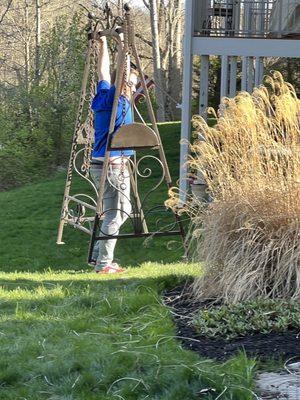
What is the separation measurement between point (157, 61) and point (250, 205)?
23.0m

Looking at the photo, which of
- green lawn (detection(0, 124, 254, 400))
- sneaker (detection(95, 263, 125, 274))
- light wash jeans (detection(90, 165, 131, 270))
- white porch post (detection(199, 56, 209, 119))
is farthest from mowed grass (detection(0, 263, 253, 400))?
white porch post (detection(199, 56, 209, 119))

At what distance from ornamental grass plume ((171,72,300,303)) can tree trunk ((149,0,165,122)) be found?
21.0 m

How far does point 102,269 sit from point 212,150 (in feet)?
6.56

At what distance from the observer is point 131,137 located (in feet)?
22.5

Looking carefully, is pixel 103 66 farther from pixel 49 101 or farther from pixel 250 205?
pixel 49 101

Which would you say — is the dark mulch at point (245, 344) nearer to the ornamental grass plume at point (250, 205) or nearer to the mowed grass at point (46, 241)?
the ornamental grass plume at point (250, 205)

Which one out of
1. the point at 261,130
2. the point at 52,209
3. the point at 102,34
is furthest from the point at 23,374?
the point at 52,209

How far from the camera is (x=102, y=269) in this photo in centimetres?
706

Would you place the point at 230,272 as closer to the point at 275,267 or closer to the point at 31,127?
the point at 275,267

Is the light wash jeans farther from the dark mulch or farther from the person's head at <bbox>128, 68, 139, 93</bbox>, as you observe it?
the dark mulch

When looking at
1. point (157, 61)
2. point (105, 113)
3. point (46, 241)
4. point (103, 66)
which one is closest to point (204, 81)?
point (46, 241)

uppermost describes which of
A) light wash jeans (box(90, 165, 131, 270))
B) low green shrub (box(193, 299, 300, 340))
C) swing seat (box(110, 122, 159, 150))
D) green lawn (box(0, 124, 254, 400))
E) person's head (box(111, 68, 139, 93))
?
person's head (box(111, 68, 139, 93))

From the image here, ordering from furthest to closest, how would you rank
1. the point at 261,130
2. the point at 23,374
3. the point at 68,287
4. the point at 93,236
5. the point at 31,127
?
the point at 31,127 → the point at 93,236 → the point at 68,287 → the point at 261,130 → the point at 23,374

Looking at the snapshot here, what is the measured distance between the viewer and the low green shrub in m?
4.37
